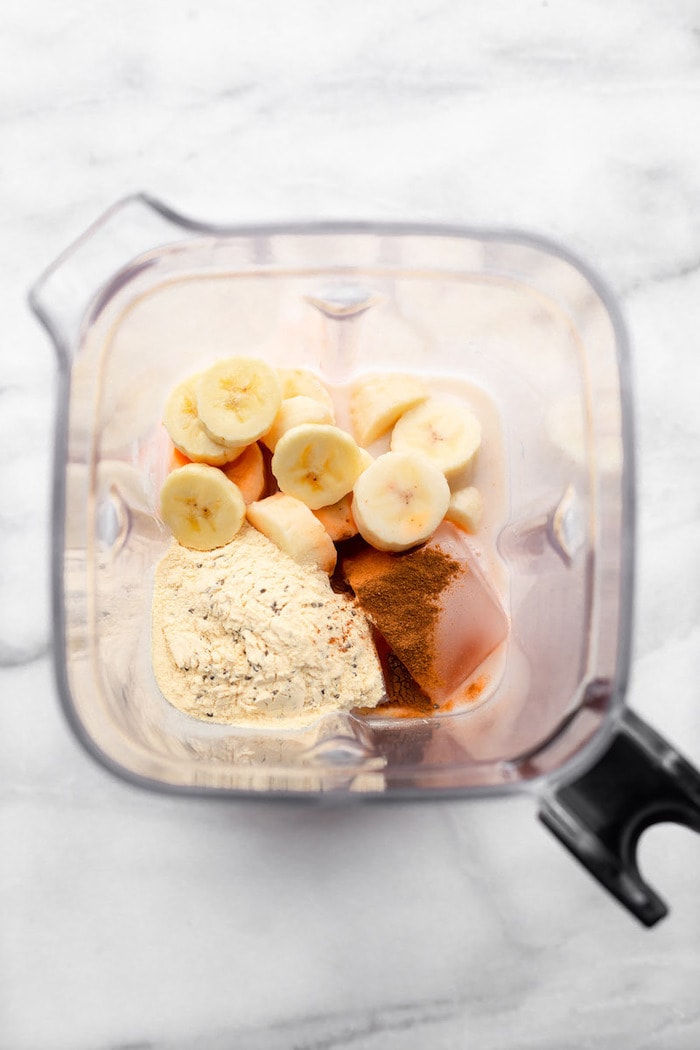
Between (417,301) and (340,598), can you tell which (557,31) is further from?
(340,598)

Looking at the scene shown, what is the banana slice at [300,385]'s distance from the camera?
977mm

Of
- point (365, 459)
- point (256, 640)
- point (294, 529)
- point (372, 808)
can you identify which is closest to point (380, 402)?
point (365, 459)

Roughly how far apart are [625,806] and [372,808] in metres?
0.33

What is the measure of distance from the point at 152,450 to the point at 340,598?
25cm

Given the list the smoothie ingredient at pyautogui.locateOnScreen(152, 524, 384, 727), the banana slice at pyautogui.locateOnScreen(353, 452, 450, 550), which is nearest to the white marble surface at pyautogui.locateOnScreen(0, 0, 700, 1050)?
the smoothie ingredient at pyautogui.locateOnScreen(152, 524, 384, 727)

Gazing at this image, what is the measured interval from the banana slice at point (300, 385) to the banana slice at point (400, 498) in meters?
0.10

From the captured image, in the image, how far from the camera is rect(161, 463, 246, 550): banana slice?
0.92m

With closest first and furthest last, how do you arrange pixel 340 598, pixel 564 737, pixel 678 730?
pixel 564 737
pixel 340 598
pixel 678 730

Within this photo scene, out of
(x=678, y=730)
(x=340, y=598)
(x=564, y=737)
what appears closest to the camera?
(x=564, y=737)

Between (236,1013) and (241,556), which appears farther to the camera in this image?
(236,1013)

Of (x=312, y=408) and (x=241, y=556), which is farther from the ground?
(x=312, y=408)

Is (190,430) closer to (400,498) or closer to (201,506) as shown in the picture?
(201,506)

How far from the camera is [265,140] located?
1082 mm

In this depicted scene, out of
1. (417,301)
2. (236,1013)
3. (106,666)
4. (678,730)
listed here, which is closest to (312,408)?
(417,301)
